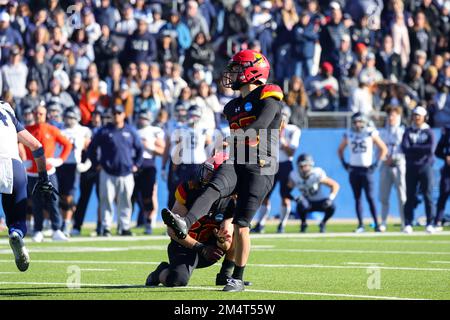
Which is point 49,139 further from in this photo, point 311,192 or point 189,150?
point 311,192

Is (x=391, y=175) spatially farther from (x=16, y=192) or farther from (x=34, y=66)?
Result: (x=16, y=192)

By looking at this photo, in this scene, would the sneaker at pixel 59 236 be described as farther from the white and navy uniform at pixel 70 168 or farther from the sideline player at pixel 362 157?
the sideline player at pixel 362 157

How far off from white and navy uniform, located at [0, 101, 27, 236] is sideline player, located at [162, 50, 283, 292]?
150 centimetres

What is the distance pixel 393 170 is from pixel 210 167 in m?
10.3

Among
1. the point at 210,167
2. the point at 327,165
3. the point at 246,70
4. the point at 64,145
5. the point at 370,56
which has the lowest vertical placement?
the point at 327,165

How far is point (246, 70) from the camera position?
9.53 metres

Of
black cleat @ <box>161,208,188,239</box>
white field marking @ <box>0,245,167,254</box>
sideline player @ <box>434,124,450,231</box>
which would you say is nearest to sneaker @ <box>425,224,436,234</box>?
sideline player @ <box>434,124,450,231</box>

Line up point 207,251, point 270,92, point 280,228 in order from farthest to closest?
point 280,228 < point 207,251 < point 270,92

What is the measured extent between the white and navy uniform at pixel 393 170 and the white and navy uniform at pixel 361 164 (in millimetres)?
438

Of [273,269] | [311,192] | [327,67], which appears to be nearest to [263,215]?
[311,192]

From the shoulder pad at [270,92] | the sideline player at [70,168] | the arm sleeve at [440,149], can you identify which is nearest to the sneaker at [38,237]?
the sideline player at [70,168]

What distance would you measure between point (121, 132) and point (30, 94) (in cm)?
232

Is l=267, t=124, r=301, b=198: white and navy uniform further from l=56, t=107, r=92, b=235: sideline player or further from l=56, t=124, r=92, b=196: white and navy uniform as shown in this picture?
l=56, t=124, r=92, b=196: white and navy uniform
